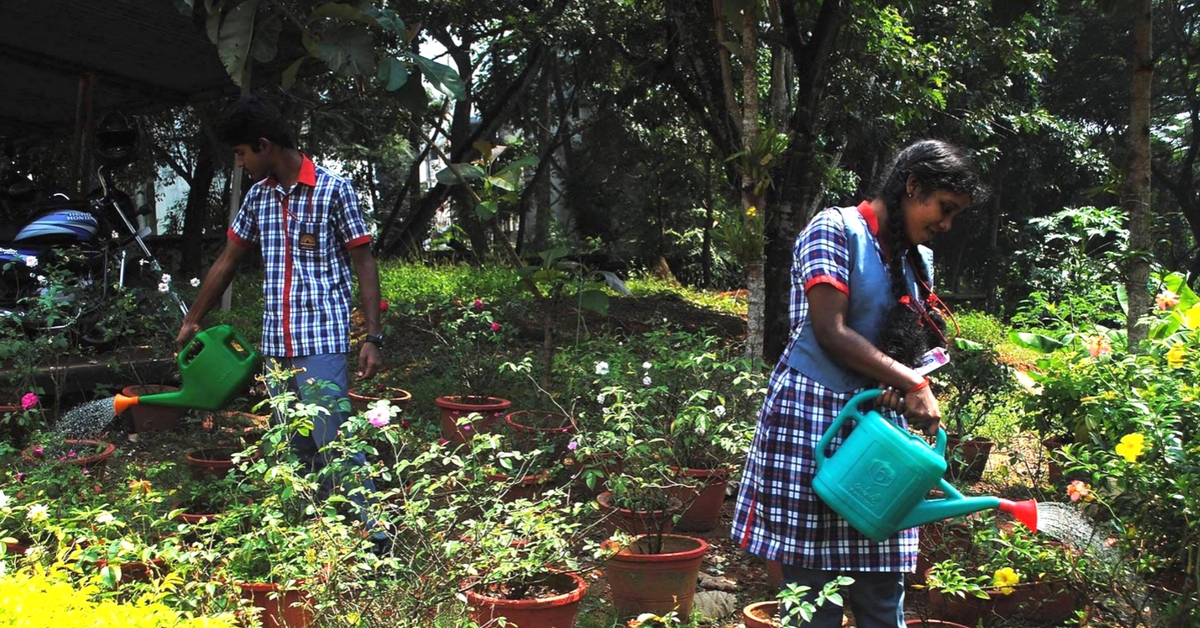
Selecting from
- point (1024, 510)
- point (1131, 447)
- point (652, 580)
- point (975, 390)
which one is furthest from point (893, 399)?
point (975, 390)

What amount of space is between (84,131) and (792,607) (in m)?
6.14

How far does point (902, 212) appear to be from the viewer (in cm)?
210

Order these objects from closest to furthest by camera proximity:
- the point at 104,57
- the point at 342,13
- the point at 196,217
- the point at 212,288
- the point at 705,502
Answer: the point at 212,288, the point at 705,502, the point at 342,13, the point at 104,57, the point at 196,217

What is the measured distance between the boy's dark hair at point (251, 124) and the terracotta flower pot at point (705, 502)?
5.91 feet

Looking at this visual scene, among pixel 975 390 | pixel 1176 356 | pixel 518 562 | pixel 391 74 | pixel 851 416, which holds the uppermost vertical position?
pixel 391 74

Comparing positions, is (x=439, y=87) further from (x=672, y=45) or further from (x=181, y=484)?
(x=672, y=45)

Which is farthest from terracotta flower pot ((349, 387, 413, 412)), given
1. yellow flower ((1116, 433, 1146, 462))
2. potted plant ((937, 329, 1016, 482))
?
yellow flower ((1116, 433, 1146, 462))

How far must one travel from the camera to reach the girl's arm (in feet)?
6.53

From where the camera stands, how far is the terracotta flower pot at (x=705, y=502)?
3.54m

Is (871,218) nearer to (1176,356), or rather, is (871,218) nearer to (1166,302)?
(1176,356)

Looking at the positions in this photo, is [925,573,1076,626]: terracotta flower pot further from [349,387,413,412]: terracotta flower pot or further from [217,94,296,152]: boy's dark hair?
[349,387,413,412]: terracotta flower pot

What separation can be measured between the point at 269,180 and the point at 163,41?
3.33 metres

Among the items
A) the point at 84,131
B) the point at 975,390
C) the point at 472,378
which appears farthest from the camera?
the point at 84,131

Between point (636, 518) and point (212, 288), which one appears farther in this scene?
point (212, 288)
